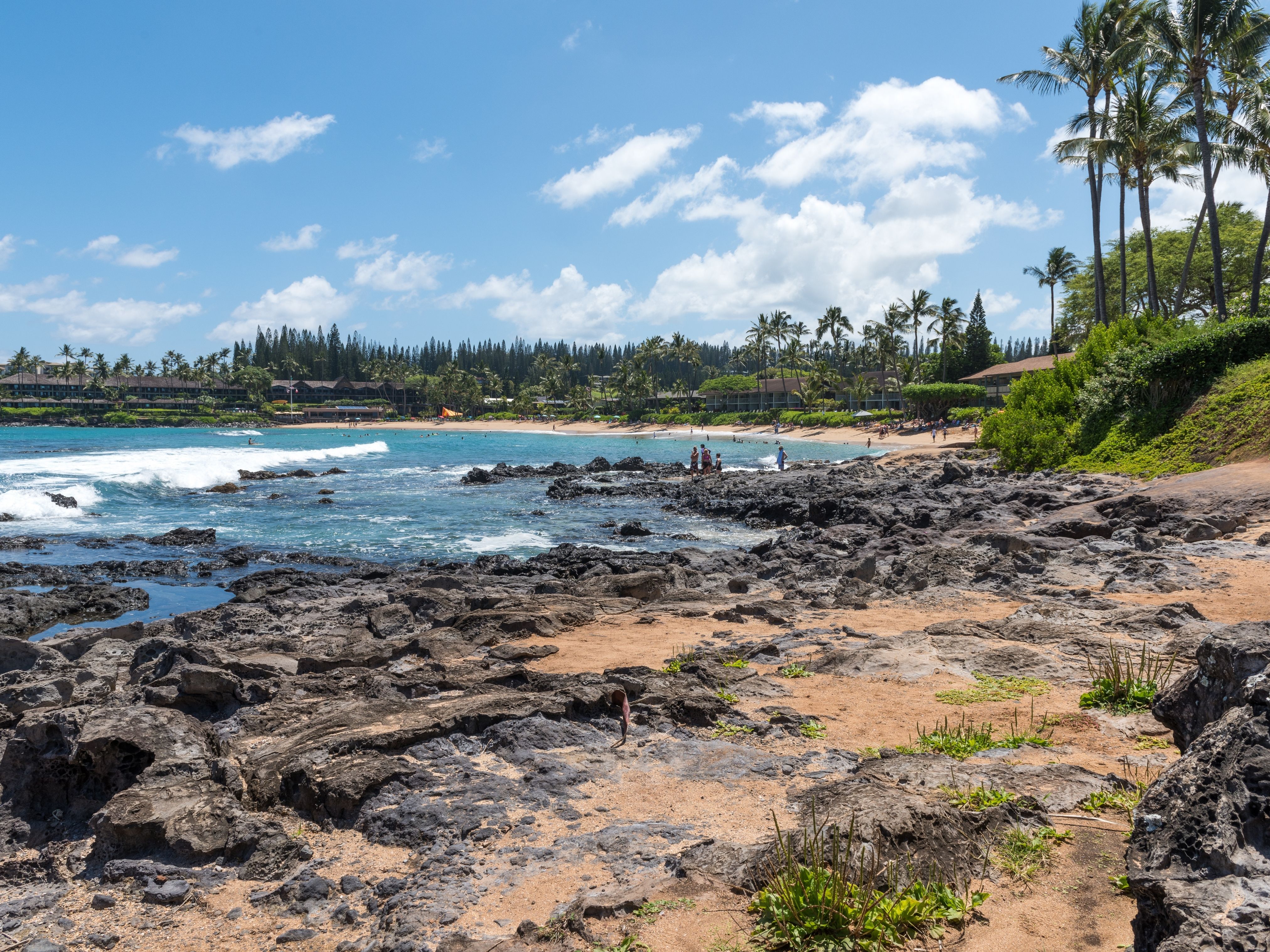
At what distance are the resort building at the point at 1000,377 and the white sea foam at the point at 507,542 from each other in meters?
52.4

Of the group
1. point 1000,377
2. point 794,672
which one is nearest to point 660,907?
point 794,672

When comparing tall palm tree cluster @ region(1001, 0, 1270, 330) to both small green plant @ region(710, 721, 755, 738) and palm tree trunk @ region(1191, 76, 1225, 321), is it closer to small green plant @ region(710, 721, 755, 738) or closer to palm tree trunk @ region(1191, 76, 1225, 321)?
palm tree trunk @ region(1191, 76, 1225, 321)

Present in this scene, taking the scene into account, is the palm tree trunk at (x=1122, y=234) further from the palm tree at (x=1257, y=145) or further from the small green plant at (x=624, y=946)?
the small green plant at (x=624, y=946)

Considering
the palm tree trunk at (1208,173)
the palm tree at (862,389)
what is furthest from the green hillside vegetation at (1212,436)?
the palm tree at (862,389)

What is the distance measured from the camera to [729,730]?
739 centimetres

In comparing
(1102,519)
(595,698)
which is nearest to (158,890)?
(595,698)

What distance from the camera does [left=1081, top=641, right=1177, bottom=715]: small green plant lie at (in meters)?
7.26

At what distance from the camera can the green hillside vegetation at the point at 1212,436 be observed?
22.1m

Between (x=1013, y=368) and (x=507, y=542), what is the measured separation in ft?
193

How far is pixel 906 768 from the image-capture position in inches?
239

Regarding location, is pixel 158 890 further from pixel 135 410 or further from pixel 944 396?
pixel 135 410

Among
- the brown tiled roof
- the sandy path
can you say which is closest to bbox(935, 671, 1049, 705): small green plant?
the sandy path

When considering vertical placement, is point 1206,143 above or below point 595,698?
above

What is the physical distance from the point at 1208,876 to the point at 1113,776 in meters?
2.70
